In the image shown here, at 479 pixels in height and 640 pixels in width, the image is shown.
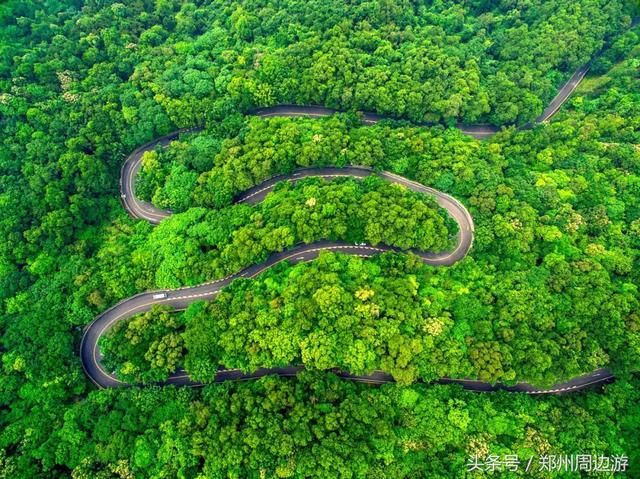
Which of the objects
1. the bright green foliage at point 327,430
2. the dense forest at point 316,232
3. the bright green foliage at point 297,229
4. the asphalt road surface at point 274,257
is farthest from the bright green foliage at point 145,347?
the bright green foliage at point 297,229

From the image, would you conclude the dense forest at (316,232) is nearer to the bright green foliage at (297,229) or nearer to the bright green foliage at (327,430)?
the bright green foliage at (327,430)

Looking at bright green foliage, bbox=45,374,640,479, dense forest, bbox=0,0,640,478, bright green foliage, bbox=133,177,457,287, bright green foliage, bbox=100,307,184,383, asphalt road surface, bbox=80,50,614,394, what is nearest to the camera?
bright green foliage, bbox=45,374,640,479

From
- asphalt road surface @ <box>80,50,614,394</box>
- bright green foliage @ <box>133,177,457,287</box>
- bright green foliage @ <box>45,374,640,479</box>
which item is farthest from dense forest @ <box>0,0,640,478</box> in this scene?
asphalt road surface @ <box>80,50,614,394</box>

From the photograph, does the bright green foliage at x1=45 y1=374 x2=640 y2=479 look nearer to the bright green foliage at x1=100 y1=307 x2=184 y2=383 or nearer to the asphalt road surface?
the asphalt road surface

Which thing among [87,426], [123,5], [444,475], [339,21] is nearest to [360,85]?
[339,21]

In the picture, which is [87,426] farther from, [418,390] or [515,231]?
[515,231]
